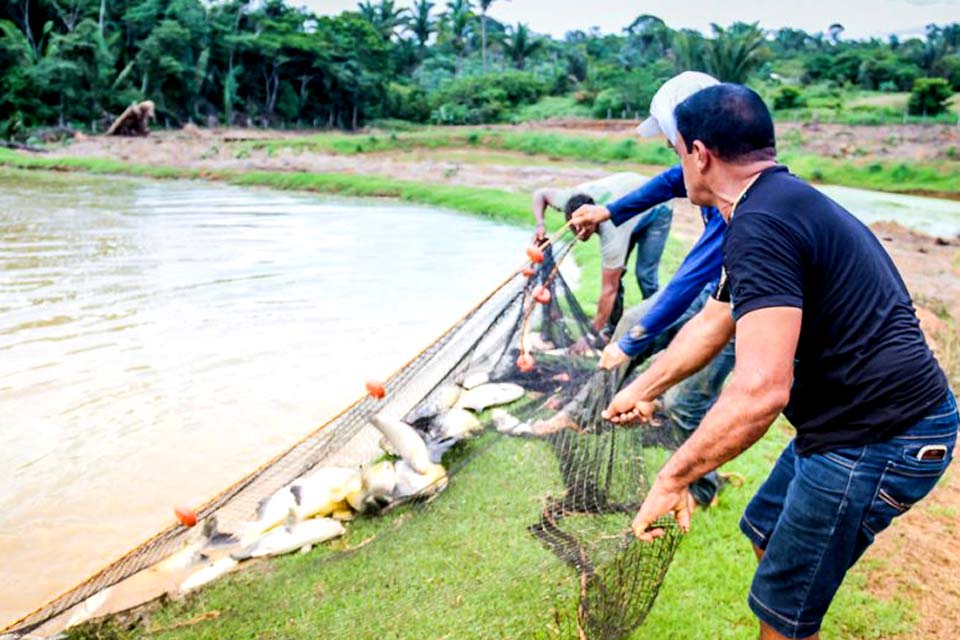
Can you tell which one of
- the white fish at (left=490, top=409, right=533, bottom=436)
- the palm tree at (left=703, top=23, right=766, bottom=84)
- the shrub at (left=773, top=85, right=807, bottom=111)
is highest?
the palm tree at (left=703, top=23, right=766, bottom=84)

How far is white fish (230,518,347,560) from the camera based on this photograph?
363 centimetres

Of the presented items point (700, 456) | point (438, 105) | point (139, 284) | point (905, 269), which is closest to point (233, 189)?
point (139, 284)

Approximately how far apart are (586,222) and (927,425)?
2.40 m

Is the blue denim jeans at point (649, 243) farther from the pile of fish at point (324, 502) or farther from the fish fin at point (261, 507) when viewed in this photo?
the fish fin at point (261, 507)

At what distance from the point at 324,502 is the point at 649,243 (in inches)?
116

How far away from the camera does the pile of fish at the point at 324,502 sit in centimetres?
365

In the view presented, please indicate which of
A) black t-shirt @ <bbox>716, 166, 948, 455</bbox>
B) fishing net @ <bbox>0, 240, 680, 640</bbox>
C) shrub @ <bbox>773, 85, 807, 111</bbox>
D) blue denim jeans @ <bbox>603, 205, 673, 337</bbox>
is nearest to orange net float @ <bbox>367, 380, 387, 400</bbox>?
fishing net @ <bbox>0, 240, 680, 640</bbox>

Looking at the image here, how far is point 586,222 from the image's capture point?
4078 mm

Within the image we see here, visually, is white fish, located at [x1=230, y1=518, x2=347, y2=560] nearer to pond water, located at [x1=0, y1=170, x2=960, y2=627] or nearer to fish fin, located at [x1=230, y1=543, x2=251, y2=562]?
fish fin, located at [x1=230, y1=543, x2=251, y2=562]

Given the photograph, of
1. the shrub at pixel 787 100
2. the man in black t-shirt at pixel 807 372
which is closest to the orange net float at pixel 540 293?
the man in black t-shirt at pixel 807 372

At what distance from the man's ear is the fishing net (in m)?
1.06

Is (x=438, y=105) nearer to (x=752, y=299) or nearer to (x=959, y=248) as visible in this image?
(x=959, y=248)

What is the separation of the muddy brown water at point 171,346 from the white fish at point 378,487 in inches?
45.8

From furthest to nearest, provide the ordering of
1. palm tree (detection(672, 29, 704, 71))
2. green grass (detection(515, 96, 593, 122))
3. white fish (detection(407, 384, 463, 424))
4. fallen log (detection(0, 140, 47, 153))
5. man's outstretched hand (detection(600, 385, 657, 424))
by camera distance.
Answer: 1. green grass (detection(515, 96, 593, 122))
2. palm tree (detection(672, 29, 704, 71))
3. fallen log (detection(0, 140, 47, 153))
4. white fish (detection(407, 384, 463, 424))
5. man's outstretched hand (detection(600, 385, 657, 424))
